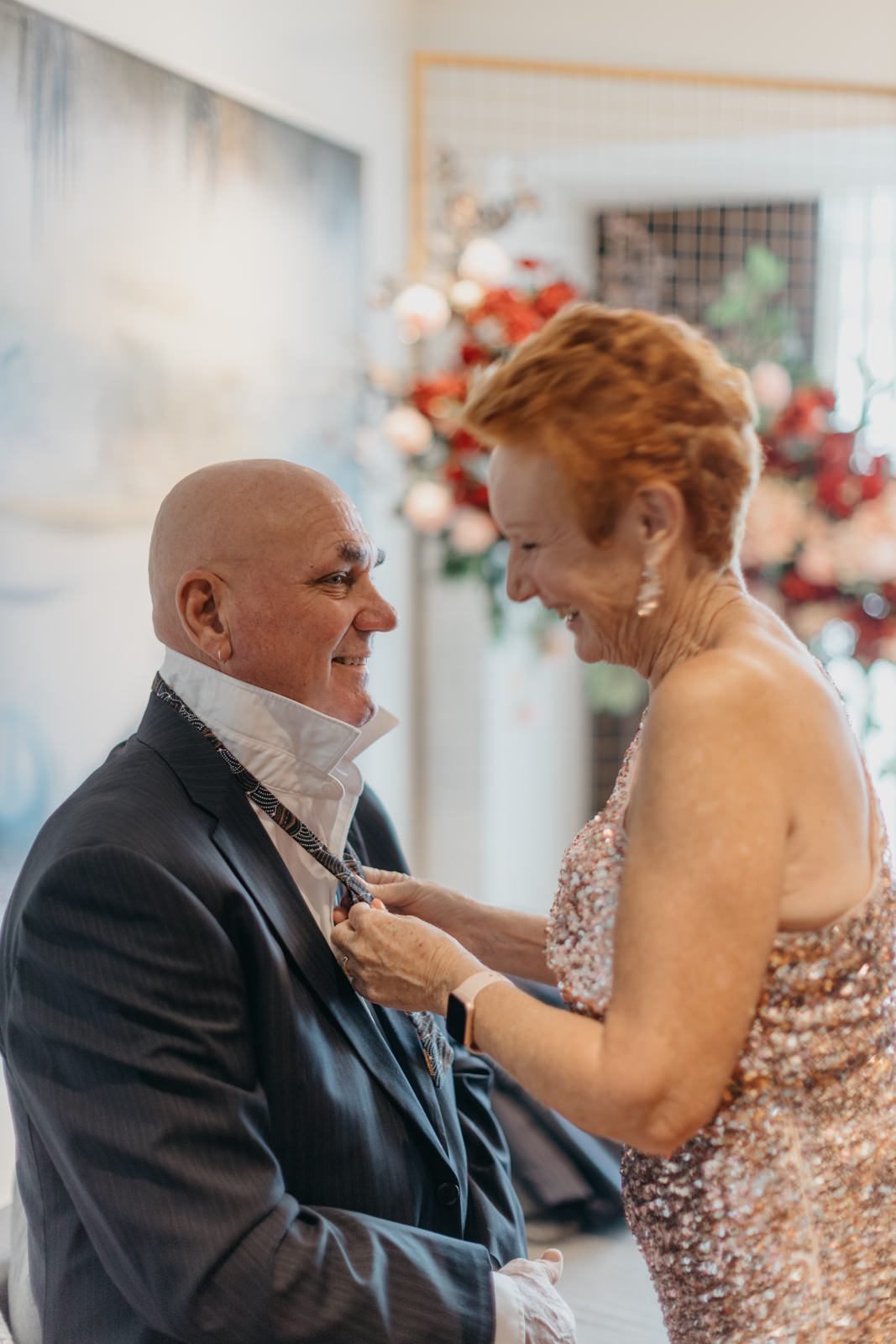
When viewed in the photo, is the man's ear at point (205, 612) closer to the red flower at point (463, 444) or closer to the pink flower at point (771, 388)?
the red flower at point (463, 444)

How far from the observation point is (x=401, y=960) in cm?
143

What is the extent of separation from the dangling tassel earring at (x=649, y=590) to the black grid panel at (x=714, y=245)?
3272 millimetres

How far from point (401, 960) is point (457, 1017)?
12cm

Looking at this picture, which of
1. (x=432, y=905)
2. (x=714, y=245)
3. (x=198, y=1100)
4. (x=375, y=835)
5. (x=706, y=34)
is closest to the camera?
(x=198, y=1100)

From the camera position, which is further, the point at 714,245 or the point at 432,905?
the point at 714,245

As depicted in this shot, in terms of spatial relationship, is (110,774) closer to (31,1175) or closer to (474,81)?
(31,1175)

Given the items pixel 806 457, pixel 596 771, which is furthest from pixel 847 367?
pixel 596 771

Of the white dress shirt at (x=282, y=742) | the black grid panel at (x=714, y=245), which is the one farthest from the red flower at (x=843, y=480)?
the white dress shirt at (x=282, y=742)

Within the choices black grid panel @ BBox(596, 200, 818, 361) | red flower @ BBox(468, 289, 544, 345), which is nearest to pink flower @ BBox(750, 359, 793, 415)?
red flower @ BBox(468, 289, 544, 345)

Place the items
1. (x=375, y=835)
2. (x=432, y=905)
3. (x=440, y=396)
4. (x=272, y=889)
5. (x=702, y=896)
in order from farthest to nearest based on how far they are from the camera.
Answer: (x=440, y=396)
(x=375, y=835)
(x=432, y=905)
(x=272, y=889)
(x=702, y=896)

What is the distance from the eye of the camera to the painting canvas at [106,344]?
231 centimetres

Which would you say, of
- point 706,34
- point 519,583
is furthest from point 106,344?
point 706,34

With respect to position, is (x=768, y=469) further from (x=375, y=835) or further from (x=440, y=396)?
(x=375, y=835)

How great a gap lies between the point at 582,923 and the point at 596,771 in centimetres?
351
